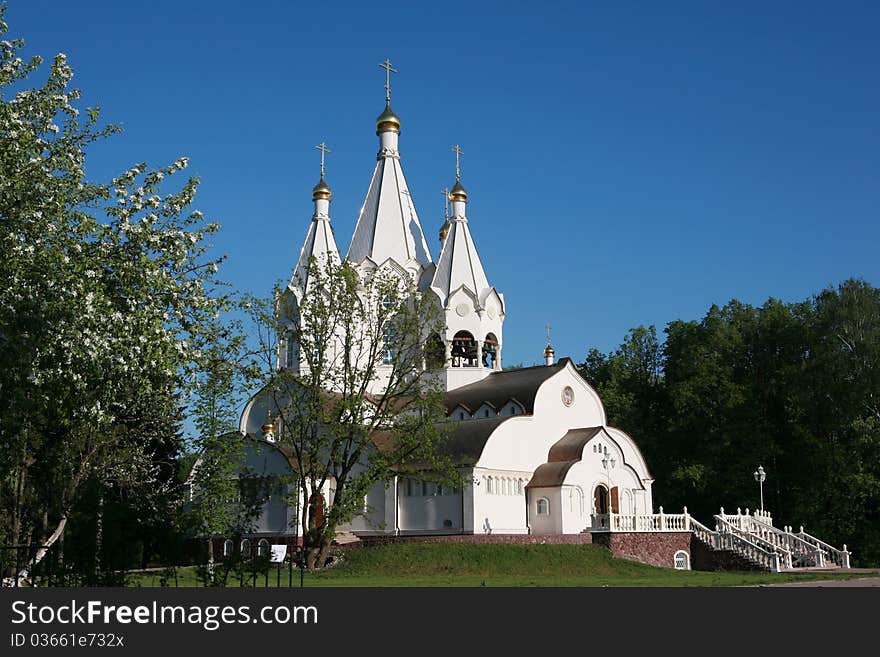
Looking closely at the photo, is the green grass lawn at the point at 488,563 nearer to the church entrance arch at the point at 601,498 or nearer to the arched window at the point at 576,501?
the arched window at the point at 576,501

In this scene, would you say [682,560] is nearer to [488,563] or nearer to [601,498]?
[601,498]

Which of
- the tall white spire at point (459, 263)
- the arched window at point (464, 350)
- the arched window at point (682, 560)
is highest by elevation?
the tall white spire at point (459, 263)

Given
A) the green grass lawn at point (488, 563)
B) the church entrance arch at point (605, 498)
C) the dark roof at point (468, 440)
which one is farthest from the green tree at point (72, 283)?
the church entrance arch at point (605, 498)

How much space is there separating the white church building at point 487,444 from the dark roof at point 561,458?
48mm

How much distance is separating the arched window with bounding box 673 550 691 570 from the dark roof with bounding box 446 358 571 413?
25.6ft

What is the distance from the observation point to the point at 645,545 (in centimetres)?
3509

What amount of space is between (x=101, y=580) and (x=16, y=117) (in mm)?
7644

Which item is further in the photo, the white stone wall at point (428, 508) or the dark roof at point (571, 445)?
the dark roof at point (571, 445)

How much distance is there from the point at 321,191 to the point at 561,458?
1727 centimetres

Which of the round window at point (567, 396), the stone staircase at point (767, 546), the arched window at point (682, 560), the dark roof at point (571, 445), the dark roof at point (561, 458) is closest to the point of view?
the stone staircase at point (767, 546)

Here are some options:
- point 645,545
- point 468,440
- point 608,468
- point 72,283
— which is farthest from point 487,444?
point 72,283

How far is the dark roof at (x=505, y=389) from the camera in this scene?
3962 cm
